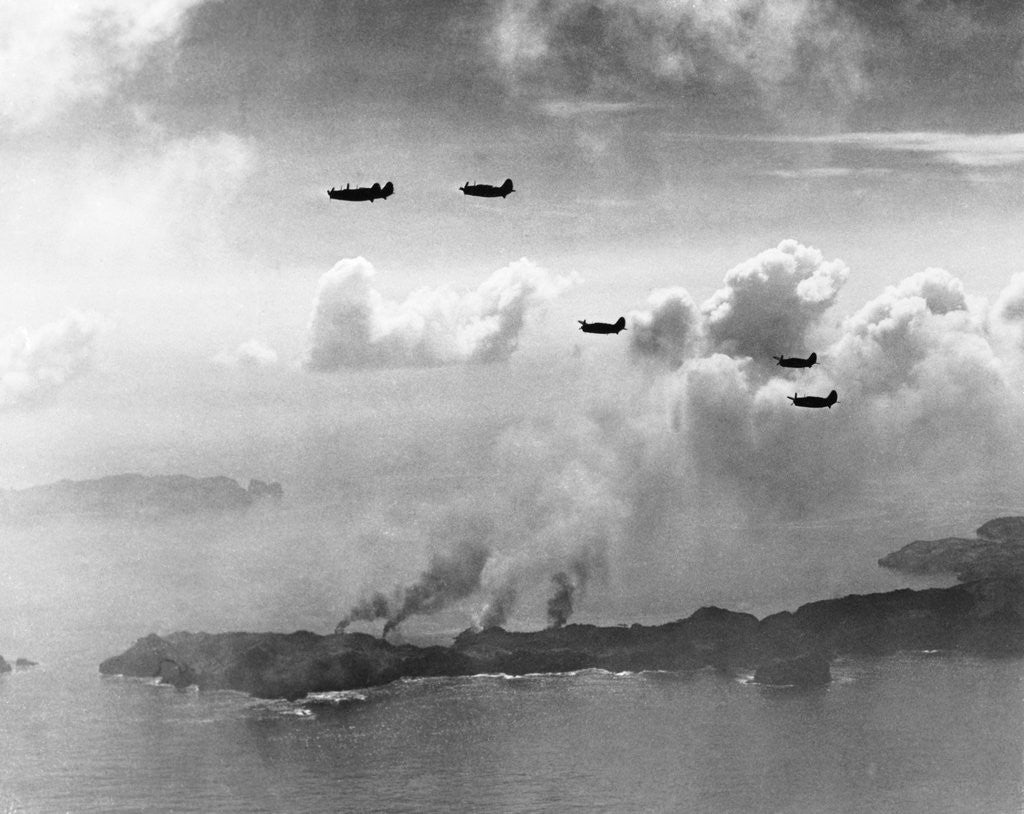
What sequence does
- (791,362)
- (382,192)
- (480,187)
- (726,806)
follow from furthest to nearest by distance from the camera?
(726,806) < (791,362) < (480,187) < (382,192)

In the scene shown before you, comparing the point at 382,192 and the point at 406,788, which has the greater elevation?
the point at 382,192

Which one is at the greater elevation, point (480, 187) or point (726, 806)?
point (480, 187)

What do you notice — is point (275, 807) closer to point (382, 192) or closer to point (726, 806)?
point (726, 806)

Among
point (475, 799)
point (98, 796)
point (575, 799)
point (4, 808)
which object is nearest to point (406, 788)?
point (475, 799)

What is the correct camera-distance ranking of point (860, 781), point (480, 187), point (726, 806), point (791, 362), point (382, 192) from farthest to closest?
1. point (860, 781)
2. point (726, 806)
3. point (791, 362)
4. point (480, 187)
5. point (382, 192)

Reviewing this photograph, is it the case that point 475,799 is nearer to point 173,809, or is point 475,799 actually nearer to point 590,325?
point 173,809

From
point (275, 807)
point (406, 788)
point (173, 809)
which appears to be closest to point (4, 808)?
point (173, 809)

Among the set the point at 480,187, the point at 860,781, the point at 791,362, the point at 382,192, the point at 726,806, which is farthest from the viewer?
the point at 860,781

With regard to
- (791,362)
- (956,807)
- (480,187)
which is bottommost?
(956,807)

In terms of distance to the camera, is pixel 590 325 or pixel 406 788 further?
pixel 406 788
